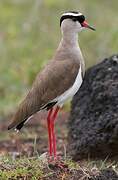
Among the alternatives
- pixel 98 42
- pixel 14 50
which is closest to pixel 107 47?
pixel 98 42

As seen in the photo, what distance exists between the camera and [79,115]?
6.73m

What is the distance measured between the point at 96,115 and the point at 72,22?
104cm

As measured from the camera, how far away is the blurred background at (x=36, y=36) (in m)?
11.6

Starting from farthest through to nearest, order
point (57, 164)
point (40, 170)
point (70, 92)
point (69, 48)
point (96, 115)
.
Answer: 1. point (96, 115)
2. point (69, 48)
3. point (70, 92)
4. point (57, 164)
5. point (40, 170)

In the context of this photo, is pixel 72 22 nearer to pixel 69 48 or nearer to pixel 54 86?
pixel 69 48

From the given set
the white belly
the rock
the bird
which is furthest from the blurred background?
the white belly

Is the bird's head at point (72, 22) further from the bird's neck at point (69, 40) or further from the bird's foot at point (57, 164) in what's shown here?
the bird's foot at point (57, 164)

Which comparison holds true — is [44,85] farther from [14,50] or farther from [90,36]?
[90,36]

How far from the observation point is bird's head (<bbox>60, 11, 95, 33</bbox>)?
5.96m

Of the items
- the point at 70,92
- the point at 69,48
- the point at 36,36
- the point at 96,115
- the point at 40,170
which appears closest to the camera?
the point at 40,170

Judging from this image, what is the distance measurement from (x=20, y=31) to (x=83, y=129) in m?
7.53

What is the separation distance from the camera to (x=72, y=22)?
19.6 feet

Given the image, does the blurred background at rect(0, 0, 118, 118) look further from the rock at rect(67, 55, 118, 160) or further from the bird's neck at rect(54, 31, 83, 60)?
the bird's neck at rect(54, 31, 83, 60)

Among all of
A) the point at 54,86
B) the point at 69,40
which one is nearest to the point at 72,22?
the point at 69,40
